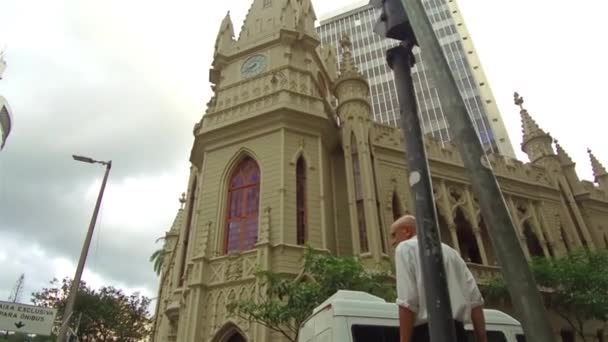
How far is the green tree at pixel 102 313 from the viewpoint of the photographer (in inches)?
1239

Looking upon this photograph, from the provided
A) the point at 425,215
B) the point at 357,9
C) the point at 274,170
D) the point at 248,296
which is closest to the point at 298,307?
the point at 248,296

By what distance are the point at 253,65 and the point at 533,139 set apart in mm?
16407

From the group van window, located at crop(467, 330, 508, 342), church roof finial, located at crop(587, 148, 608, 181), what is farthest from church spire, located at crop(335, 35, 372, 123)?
church roof finial, located at crop(587, 148, 608, 181)

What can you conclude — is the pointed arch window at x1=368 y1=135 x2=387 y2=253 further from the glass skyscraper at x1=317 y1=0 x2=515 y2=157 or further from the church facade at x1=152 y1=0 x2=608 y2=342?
the glass skyscraper at x1=317 y1=0 x2=515 y2=157

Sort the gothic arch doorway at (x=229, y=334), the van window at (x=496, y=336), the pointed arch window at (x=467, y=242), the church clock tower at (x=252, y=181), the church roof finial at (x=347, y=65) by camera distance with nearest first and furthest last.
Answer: the van window at (x=496, y=336) < the gothic arch doorway at (x=229, y=334) < the church clock tower at (x=252, y=181) < the church roof finial at (x=347, y=65) < the pointed arch window at (x=467, y=242)

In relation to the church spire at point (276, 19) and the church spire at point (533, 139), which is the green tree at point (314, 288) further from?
the church spire at point (533, 139)

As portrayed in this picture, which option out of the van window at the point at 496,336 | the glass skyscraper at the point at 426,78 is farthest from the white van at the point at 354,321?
the glass skyscraper at the point at 426,78

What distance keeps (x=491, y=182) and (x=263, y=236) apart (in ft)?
40.8

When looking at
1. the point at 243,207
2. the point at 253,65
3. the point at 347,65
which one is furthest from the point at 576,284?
→ the point at 253,65

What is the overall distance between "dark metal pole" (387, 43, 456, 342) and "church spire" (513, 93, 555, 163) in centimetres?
2333

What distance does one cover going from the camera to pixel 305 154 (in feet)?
55.3

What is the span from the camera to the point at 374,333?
6648mm

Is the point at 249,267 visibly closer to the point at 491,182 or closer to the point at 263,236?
the point at 263,236

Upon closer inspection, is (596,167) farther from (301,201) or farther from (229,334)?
(229,334)
